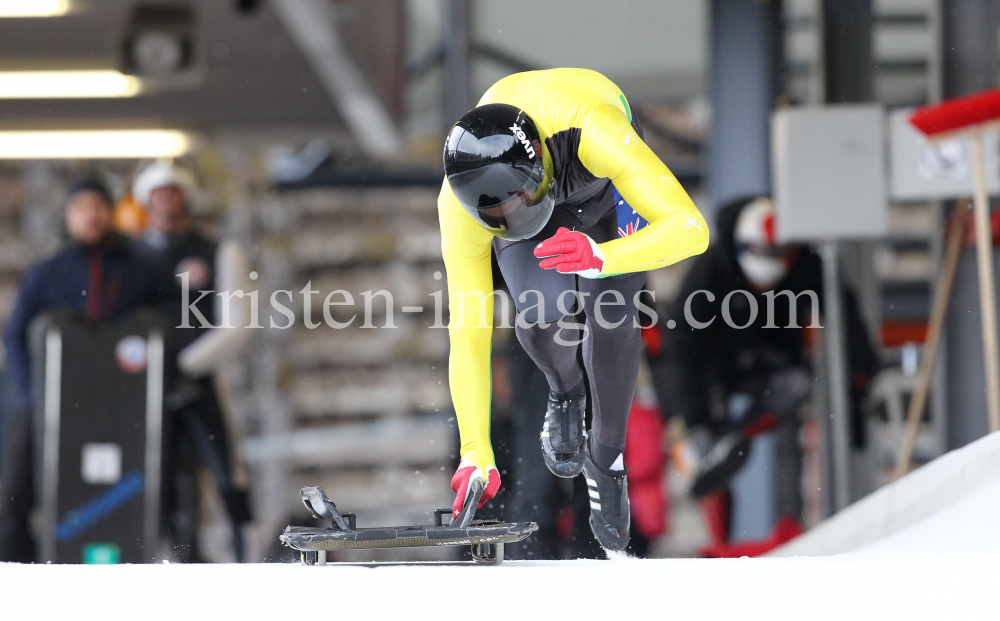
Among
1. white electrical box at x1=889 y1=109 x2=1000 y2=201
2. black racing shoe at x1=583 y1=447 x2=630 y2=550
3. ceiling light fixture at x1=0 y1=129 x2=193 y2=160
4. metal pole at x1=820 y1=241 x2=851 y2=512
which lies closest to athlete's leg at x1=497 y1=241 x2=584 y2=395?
black racing shoe at x1=583 y1=447 x2=630 y2=550

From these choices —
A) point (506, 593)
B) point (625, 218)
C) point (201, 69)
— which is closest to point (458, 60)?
point (625, 218)

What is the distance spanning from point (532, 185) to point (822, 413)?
79.3 inches

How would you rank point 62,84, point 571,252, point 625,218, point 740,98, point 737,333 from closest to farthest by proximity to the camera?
point 571,252
point 625,218
point 737,333
point 740,98
point 62,84

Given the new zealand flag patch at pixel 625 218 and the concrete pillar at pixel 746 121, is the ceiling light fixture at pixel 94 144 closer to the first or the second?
the concrete pillar at pixel 746 121

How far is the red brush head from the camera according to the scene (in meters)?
1.90

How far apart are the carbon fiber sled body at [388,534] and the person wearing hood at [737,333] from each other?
0.57 meters

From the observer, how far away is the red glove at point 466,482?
126 centimetres

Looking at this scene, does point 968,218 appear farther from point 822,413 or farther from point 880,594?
point 880,594

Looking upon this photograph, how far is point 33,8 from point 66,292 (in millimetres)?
2001

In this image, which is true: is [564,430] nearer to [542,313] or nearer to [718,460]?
[542,313]

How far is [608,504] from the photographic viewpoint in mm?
1335

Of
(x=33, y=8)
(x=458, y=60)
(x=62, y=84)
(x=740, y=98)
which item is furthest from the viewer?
(x=62, y=84)

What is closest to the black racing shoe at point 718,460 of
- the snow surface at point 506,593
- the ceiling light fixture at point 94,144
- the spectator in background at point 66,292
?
the snow surface at point 506,593

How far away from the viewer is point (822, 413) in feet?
9.34
